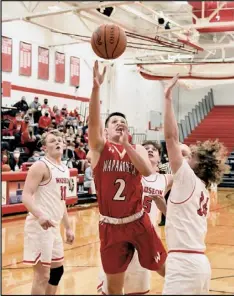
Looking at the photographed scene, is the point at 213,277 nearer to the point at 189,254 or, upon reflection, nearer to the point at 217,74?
the point at 189,254

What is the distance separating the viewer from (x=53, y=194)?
14.3 feet

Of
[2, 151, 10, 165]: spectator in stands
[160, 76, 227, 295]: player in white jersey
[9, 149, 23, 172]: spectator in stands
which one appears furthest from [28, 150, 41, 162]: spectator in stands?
[160, 76, 227, 295]: player in white jersey

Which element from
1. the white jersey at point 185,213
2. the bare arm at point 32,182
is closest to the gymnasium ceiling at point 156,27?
the bare arm at point 32,182

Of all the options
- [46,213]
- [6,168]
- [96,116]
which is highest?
[96,116]

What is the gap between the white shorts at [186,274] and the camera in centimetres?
292

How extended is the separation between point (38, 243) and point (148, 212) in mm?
957

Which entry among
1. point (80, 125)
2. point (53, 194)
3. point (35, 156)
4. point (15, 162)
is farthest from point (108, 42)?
point (80, 125)

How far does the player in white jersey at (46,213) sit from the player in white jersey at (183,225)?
1.28m

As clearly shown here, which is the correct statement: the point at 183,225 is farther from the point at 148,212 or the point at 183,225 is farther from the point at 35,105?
the point at 35,105

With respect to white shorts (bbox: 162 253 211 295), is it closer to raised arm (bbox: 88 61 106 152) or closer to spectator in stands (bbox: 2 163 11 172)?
raised arm (bbox: 88 61 106 152)

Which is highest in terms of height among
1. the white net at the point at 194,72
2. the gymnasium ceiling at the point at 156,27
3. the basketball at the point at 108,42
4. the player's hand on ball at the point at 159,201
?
the gymnasium ceiling at the point at 156,27

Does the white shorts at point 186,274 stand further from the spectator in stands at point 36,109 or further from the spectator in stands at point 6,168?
the spectator in stands at point 36,109

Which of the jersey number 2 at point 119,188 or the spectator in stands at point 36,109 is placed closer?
the jersey number 2 at point 119,188

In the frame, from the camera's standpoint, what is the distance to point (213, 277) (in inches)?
232
